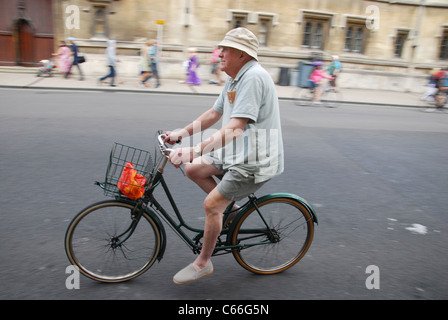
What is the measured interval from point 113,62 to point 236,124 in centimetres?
1276

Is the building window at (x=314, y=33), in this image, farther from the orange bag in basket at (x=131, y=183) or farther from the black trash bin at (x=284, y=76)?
the orange bag in basket at (x=131, y=183)

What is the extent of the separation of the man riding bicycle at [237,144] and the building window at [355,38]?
1950 cm

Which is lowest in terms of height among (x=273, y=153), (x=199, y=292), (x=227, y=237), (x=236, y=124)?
(x=199, y=292)

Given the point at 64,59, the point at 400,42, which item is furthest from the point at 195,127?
the point at 400,42

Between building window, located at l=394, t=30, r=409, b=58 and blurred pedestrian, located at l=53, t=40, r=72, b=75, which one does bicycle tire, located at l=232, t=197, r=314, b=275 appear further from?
building window, located at l=394, t=30, r=409, b=58

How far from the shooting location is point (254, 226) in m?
3.14

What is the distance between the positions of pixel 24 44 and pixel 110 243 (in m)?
17.2

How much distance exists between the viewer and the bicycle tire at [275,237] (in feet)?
10.1

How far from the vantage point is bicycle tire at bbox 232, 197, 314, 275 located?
3068mm

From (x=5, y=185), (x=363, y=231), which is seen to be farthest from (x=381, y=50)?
(x=5, y=185)

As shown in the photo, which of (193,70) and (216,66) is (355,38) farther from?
(193,70)

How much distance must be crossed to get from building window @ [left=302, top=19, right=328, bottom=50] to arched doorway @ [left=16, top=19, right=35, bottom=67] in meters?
12.9

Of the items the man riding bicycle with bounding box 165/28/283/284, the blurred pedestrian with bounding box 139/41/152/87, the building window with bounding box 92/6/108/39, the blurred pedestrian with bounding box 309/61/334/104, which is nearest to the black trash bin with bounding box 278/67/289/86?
the blurred pedestrian with bounding box 309/61/334/104

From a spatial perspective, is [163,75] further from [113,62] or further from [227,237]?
[227,237]
